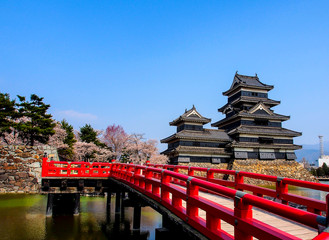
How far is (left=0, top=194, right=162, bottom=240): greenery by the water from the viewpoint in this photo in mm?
13070

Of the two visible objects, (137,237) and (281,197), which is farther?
(137,237)

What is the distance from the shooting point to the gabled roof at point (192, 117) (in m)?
36.9

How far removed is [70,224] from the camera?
50.2 ft

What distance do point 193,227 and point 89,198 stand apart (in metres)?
23.3

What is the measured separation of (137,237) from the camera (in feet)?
42.3

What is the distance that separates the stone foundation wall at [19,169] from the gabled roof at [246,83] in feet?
104

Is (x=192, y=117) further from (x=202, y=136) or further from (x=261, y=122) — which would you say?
(x=261, y=122)

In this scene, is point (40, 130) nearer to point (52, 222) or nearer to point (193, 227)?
point (52, 222)

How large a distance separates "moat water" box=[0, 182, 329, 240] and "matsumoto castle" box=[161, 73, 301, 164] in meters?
17.1

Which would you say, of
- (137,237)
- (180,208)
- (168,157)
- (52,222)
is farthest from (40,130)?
(180,208)

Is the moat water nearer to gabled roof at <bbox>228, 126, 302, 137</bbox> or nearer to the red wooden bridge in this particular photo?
the red wooden bridge

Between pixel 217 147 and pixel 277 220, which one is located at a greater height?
pixel 217 147

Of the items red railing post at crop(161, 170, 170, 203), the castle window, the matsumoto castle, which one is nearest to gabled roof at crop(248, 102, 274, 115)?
the matsumoto castle

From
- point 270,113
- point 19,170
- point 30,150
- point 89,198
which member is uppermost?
point 270,113
